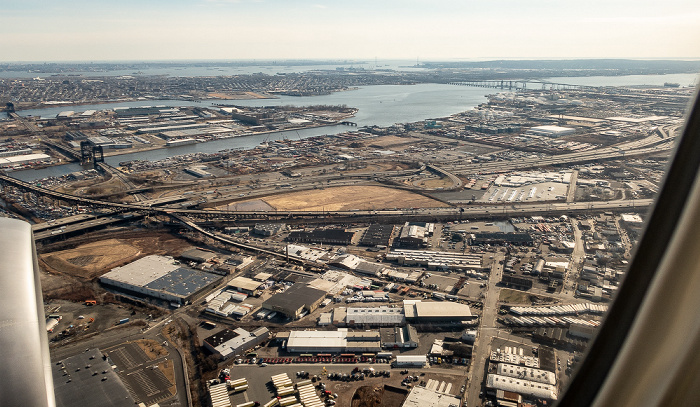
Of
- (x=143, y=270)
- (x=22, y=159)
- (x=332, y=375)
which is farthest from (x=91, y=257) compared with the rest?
(x=22, y=159)

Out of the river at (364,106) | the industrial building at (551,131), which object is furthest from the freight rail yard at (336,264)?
the industrial building at (551,131)

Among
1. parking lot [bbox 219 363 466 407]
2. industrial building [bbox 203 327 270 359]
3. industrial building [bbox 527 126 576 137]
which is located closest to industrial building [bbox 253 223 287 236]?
industrial building [bbox 203 327 270 359]

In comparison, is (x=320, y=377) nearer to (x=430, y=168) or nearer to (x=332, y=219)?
(x=332, y=219)

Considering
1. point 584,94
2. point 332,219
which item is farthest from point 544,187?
point 584,94

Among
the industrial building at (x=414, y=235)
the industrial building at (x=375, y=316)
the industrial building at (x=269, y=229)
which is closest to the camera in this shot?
the industrial building at (x=375, y=316)

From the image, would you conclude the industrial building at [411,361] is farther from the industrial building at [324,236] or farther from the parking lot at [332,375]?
the industrial building at [324,236]

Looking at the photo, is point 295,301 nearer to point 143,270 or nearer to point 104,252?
point 143,270
